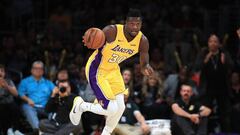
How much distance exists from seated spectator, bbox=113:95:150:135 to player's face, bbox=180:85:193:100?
78 cm

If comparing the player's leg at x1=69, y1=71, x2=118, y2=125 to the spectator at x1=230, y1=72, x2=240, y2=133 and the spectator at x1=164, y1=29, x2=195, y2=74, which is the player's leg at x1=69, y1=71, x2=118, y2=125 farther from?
the spectator at x1=164, y1=29, x2=195, y2=74

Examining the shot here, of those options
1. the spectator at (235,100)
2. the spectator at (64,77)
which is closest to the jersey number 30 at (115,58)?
the spectator at (64,77)

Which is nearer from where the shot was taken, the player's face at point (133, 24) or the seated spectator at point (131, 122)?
the player's face at point (133, 24)

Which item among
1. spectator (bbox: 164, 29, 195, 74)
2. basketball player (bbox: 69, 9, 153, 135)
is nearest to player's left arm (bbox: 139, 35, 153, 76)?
basketball player (bbox: 69, 9, 153, 135)

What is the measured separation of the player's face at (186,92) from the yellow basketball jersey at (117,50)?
2.75 m

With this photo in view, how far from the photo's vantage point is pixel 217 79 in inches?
421

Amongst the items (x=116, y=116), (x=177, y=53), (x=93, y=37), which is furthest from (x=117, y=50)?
(x=177, y=53)

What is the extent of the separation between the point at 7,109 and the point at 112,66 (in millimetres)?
3061

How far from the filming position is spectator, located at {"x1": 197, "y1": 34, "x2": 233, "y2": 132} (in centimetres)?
1064

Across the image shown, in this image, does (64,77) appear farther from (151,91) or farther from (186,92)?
(186,92)

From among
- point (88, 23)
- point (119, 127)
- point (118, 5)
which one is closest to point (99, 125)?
point (119, 127)

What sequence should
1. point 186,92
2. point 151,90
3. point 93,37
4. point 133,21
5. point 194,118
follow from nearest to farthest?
point 93,37
point 133,21
point 194,118
point 186,92
point 151,90

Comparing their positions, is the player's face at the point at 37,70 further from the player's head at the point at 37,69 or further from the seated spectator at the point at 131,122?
the seated spectator at the point at 131,122

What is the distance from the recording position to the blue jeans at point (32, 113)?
34.4 ft
